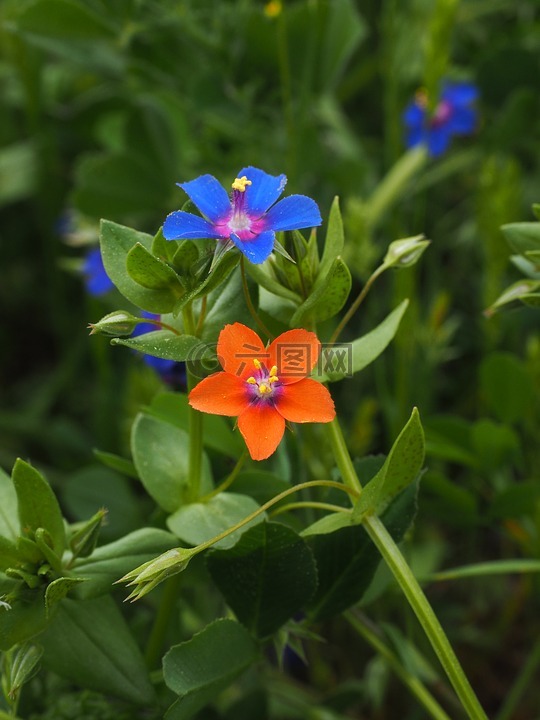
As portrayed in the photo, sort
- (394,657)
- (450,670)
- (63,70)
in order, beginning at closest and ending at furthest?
(450,670)
(394,657)
(63,70)

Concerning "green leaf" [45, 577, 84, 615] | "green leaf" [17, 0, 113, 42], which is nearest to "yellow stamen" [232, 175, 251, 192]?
"green leaf" [45, 577, 84, 615]

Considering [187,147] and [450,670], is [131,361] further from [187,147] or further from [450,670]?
[450,670]

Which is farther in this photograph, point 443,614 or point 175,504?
point 443,614

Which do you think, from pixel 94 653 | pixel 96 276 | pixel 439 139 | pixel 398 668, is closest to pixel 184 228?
pixel 94 653

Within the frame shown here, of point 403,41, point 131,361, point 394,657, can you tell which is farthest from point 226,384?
point 403,41

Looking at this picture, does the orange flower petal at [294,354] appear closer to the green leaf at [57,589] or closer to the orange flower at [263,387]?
the orange flower at [263,387]

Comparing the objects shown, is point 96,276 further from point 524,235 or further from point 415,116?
point 524,235

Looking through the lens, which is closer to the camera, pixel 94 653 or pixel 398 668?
pixel 94 653
